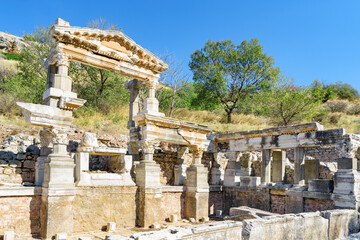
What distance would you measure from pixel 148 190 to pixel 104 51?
17.6 feet

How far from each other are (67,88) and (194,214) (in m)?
7.01

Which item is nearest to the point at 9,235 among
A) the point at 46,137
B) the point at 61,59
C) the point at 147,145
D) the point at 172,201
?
the point at 46,137

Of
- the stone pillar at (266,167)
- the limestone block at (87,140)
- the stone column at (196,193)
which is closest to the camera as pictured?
the limestone block at (87,140)

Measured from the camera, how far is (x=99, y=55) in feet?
38.6

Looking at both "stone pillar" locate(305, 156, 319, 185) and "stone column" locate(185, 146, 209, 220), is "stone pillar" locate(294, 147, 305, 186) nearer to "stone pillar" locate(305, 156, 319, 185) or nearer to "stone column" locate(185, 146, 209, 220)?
"stone pillar" locate(305, 156, 319, 185)

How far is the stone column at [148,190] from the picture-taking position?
11.3 meters

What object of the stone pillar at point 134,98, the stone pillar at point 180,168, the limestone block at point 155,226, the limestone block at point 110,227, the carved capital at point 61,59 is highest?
the carved capital at point 61,59

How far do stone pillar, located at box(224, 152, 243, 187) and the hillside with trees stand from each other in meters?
7.03

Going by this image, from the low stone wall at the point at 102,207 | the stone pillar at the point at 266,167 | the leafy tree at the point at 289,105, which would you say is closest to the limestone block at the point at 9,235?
the low stone wall at the point at 102,207

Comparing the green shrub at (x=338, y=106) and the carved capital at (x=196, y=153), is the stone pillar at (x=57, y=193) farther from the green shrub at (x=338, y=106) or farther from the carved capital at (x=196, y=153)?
the green shrub at (x=338, y=106)

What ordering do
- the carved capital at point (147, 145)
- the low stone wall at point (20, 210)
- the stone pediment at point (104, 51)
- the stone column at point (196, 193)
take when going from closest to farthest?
the low stone wall at point (20, 210), the stone pediment at point (104, 51), the carved capital at point (147, 145), the stone column at point (196, 193)

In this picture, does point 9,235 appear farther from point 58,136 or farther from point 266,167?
point 266,167

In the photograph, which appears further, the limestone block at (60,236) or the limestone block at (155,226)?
the limestone block at (155,226)

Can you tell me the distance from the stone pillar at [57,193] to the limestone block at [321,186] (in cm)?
820
